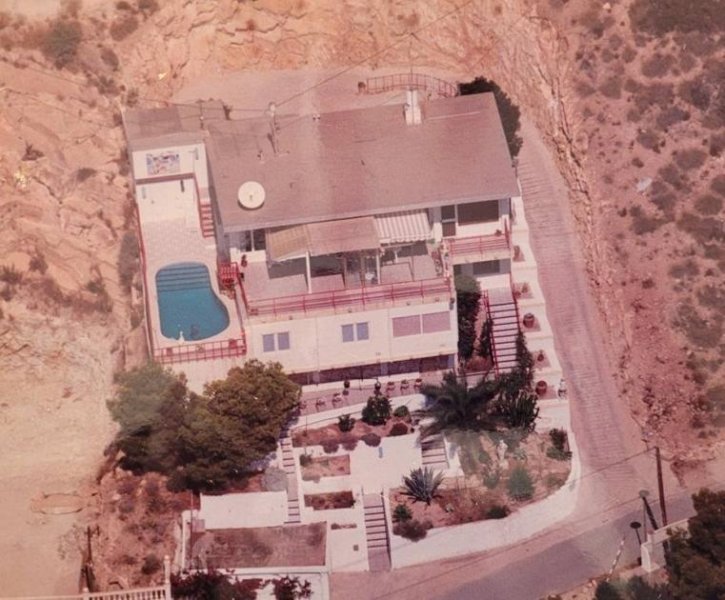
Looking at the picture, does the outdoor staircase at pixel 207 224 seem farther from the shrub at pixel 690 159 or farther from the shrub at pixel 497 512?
the shrub at pixel 690 159

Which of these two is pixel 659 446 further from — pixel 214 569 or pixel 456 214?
pixel 214 569

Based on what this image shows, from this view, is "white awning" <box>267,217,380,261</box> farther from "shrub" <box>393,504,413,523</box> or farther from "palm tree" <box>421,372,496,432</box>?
"shrub" <box>393,504,413,523</box>

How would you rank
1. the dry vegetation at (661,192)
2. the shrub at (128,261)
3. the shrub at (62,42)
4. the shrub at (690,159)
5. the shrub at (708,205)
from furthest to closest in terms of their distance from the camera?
the shrub at (62,42) < the shrub at (690,159) < the shrub at (708,205) < the shrub at (128,261) < the dry vegetation at (661,192)

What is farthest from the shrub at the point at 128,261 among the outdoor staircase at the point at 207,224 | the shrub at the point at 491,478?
the shrub at the point at 491,478

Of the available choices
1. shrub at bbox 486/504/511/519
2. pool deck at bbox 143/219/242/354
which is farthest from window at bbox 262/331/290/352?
shrub at bbox 486/504/511/519

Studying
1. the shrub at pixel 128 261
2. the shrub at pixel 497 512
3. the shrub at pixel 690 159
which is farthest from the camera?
the shrub at pixel 690 159

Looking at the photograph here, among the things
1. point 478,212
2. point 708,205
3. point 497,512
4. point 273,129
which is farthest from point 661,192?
point 497,512

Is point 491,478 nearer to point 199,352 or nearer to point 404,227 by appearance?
point 404,227

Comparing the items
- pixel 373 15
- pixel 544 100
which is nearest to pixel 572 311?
pixel 544 100
